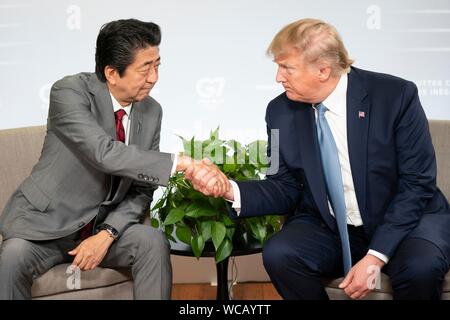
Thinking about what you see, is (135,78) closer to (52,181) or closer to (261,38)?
(52,181)

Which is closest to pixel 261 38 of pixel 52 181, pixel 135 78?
pixel 135 78

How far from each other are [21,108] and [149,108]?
1057 millimetres

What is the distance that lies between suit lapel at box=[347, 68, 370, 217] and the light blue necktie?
6cm

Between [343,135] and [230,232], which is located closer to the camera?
[343,135]

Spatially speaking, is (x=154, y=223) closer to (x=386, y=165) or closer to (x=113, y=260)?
(x=113, y=260)

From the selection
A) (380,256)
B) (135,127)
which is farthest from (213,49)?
(380,256)

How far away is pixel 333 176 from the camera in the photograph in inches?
99.0

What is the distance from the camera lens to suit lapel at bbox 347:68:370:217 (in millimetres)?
2482

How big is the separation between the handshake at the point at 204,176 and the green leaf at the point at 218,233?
187 millimetres

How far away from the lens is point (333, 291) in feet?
7.94

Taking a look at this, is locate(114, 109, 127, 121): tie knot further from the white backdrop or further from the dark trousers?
the white backdrop

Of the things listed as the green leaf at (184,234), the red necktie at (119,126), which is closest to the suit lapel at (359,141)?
the green leaf at (184,234)

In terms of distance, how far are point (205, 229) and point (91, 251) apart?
0.47 m

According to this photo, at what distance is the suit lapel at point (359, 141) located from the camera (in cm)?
248
